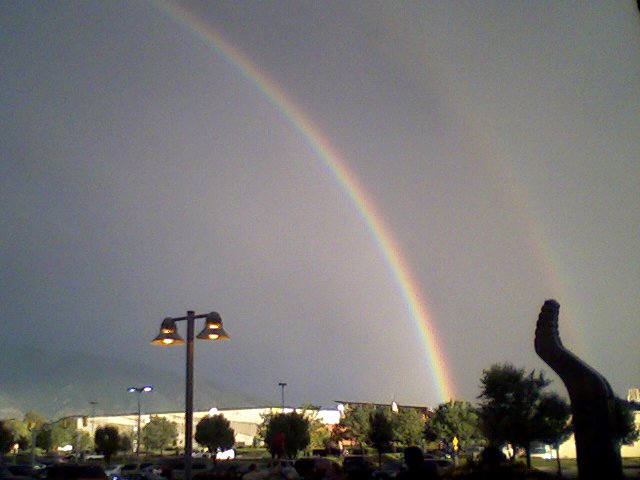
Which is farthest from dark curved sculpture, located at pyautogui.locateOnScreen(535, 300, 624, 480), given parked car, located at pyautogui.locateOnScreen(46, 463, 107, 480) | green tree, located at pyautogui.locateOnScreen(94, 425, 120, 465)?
green tree, located at pyautogui.locateOnScreen(94, 425, 120, 465)

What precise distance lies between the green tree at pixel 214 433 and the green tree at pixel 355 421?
1611 cm

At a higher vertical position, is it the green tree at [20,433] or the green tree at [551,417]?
the green tree at [551,417]

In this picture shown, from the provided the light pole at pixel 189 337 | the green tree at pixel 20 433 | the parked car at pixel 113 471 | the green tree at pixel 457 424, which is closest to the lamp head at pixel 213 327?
the light pole at pixel 189 337

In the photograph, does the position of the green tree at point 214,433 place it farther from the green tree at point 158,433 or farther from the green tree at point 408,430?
the green tree at point 158,433

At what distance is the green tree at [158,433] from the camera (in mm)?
103312

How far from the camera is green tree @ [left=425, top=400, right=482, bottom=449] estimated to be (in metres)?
67.4

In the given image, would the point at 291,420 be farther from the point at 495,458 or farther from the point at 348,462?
the point at 495,458

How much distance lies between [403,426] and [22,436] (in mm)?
59826

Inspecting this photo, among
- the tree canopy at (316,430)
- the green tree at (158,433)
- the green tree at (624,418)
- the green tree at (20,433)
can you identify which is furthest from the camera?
the green tree at (158,433)

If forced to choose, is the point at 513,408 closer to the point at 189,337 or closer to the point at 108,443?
the point at 189,337

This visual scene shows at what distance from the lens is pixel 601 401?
19672mm

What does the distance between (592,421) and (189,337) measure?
452 inches

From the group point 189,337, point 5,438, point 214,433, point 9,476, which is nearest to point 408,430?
point 214,433

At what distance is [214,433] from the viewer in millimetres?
63719
